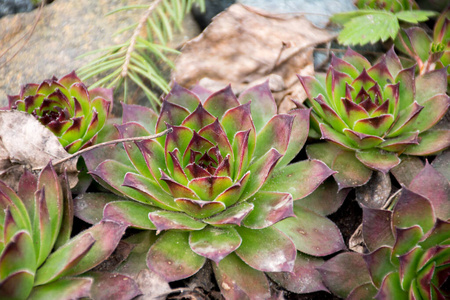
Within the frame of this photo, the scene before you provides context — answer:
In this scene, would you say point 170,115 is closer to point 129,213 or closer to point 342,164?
point 129,213

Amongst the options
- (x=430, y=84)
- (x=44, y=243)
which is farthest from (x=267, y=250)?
(x=430, y=84)

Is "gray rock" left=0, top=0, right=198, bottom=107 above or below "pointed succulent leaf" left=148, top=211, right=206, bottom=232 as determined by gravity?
above

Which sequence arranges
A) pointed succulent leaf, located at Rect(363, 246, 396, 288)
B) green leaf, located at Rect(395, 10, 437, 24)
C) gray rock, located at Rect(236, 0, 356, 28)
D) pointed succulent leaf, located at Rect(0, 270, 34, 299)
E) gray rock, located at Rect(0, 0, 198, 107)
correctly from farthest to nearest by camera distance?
gray rock, located at Rect(236, 0, 356, 28) < gray rock, located at Rect(0, 0, 198, 107) < green leaf, located at Rect(395, 10, 437, 24) < pointed succulent leaf, located at Rect(363, 246, 396, 288) < pointed succulent leaf, located at Rect(0, 270, 34, 299)

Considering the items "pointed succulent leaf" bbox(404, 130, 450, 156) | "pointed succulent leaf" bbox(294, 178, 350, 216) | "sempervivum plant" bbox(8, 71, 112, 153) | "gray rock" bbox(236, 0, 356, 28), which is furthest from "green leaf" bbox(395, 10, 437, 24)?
"sempervivum plant" bbox(8, 71, 112, 153)

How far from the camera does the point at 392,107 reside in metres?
1.92

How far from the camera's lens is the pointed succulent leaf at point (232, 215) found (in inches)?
58.6

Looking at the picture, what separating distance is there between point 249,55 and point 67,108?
1057mm

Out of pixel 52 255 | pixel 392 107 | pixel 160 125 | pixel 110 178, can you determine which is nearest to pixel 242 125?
pixel 160 125

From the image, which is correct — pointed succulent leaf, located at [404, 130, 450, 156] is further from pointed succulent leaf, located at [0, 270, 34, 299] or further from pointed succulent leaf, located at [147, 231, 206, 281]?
pointed succulent leaf, located at [0, 270, 34, 299]

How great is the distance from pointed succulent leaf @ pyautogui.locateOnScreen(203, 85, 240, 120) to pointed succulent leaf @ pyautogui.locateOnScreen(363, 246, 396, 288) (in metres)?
0.83

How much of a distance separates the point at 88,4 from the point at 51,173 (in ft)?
5.36

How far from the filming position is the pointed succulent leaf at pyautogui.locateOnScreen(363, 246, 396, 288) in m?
1.46

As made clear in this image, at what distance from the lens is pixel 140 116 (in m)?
1.89

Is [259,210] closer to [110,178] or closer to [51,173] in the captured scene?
[110,178]
